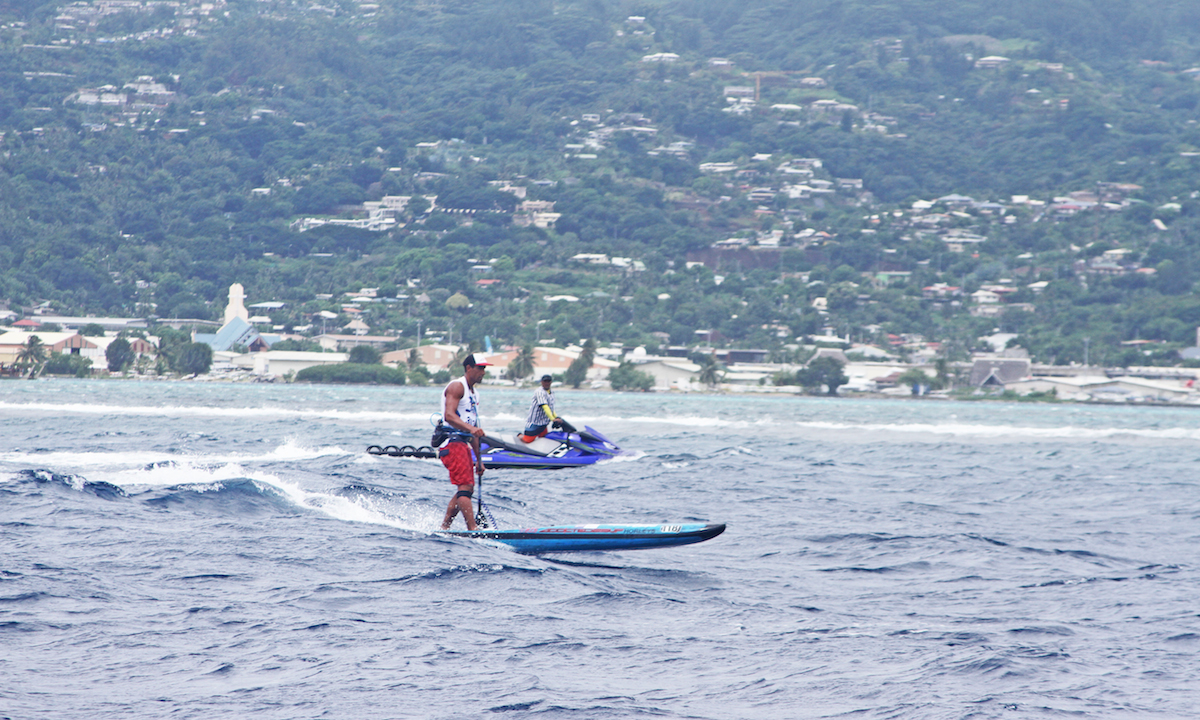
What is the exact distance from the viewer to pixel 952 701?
26.7ft

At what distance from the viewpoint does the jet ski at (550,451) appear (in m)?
21.8

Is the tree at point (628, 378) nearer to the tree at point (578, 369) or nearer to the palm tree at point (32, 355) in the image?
the tree at point (578, 369)

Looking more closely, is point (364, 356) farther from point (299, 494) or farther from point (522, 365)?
point (299, 494)

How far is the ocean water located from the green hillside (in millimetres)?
91619

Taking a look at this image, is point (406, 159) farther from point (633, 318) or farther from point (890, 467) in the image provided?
point (890, 467)

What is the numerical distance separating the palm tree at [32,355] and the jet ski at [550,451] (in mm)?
72594

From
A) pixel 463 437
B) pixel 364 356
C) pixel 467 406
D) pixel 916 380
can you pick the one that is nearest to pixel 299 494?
pixel 463 437

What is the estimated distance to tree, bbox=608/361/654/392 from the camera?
9219 cm

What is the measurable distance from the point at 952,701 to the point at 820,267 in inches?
5330

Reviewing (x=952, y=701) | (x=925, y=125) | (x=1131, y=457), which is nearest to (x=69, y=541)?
(x=952, y=701)

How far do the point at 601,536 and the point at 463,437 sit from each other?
1.62m

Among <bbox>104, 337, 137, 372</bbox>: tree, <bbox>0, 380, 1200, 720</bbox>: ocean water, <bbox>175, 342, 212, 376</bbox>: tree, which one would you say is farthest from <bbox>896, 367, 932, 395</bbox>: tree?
<bbox>0, 380, 1200, 720</bbox>: ocean water

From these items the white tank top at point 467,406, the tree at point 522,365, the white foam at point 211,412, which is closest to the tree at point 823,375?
the tree at point 522,365

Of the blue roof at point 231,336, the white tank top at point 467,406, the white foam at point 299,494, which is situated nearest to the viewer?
the white tank top at point 467,406
